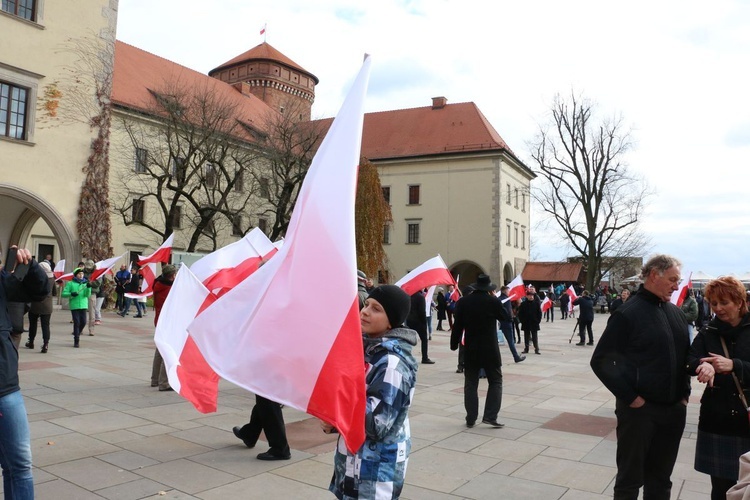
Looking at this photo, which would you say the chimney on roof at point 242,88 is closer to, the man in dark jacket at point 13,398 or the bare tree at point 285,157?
the bare tree at point 285,157

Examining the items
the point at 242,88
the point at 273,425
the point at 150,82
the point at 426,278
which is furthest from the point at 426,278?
the point at 242,88

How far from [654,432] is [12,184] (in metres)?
24.7

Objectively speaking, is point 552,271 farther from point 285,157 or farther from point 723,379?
point 723,379

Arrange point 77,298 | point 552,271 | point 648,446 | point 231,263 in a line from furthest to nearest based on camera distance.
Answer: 1. point 552,271
2. point 77,298
3. point 231,263
4. point 648,446

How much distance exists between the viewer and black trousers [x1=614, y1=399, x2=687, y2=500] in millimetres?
3902

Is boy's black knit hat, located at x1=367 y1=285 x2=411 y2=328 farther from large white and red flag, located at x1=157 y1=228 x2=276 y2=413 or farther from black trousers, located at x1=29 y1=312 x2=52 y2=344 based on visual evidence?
black trousers, located at x1=29 y1=312 x2=52 y2=344

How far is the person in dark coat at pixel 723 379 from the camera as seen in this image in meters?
3.74

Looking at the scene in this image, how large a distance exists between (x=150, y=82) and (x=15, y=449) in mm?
41725

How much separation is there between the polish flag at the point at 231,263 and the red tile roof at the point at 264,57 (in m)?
52.9

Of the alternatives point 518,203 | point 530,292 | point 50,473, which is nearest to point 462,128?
point 518,203

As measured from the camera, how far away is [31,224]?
29859mm

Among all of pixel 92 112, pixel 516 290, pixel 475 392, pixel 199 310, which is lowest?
pixel 475 392

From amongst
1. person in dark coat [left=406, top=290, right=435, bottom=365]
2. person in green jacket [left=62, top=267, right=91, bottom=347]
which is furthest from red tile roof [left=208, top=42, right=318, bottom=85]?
person in dark coat [left=406, top=290, right=435, bottom=365]

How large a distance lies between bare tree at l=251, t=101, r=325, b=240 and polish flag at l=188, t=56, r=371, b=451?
2676 centimetres
